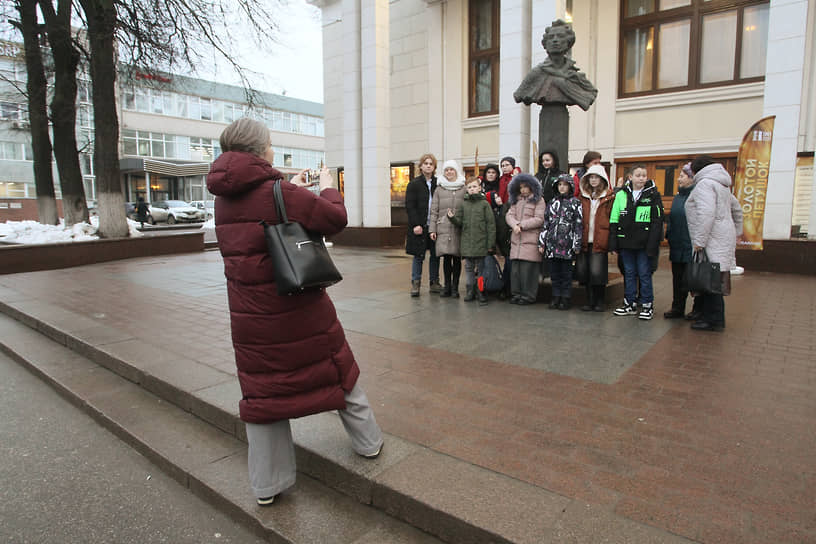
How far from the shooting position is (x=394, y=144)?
19.7 meters

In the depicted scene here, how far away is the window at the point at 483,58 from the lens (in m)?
17.4

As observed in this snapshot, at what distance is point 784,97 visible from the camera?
1007 centimetres

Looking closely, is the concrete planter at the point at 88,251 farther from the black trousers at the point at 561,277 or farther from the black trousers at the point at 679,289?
the black trousers at the point at 679,289

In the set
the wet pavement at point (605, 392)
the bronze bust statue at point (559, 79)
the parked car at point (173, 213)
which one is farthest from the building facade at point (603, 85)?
the parked car at point (173, 213)

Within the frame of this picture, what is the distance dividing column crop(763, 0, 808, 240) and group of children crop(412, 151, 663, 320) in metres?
5.21

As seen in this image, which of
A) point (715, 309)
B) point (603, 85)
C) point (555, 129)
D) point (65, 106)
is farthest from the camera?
point (65, 106)

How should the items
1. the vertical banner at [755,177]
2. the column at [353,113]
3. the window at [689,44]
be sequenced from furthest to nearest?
the column at [353,113] < the window at [689,44] < the vertical banner at [755,177]

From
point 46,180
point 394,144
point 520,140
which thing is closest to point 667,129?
point 520,140

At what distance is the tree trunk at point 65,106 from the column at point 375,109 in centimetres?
821

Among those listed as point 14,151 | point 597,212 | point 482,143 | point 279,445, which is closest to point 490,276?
point 597,212

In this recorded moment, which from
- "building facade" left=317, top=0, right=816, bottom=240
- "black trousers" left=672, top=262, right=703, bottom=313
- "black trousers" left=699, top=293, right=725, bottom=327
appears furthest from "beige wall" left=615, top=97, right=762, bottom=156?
"black trousers" left=699, top=293, right=725, bottom=327

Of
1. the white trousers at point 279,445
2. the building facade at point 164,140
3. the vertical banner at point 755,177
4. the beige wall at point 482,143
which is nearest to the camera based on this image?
the white trousers at point 279,445

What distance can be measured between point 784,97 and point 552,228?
6.81m

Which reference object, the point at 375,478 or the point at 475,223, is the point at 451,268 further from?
the point at 375,478
